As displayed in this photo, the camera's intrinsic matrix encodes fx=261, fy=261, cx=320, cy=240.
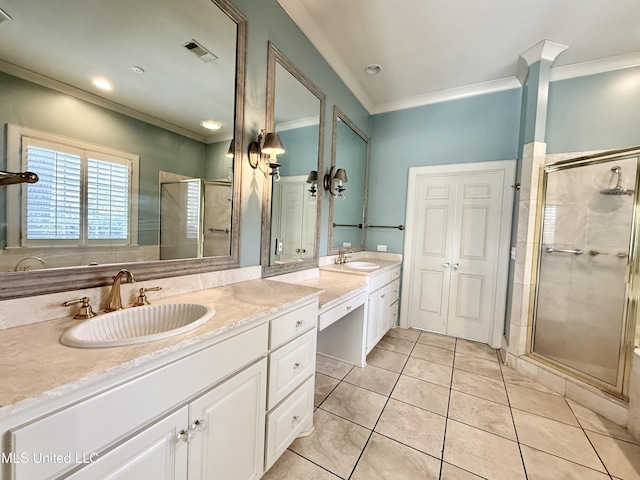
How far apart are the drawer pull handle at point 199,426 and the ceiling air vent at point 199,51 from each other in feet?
5.64

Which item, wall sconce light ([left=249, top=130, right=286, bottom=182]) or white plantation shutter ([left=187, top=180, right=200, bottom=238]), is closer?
white plantation shutter ([left=187, top=180, right=200, bottom=238])

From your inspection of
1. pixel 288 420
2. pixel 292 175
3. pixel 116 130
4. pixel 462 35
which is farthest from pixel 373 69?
pixel 288 420

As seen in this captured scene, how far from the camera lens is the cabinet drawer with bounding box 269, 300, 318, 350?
118 centimetres

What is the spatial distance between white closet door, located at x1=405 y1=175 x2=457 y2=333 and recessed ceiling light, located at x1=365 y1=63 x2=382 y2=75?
1325mm

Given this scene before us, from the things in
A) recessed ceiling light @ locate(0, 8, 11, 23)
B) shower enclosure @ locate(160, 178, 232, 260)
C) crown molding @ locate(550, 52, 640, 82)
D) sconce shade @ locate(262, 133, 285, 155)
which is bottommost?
shower enclosure @ locate(160, 178, 232, 260)

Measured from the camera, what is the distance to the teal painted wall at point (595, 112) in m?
2.33

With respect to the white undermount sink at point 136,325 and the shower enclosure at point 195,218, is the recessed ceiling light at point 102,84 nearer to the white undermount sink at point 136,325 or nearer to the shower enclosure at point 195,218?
the shower enclosure at point 195,218

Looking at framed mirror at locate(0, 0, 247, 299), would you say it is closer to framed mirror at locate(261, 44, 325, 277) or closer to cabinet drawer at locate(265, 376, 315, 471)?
framed mirror at locate(261, 44, 325, 277)

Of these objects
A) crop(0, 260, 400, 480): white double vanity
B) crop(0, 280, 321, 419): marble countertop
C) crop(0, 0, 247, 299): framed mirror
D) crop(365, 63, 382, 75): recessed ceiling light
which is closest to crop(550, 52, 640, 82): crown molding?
crop(365, 63, 382, 75): recessed ceiling light

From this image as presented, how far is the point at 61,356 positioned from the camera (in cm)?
67

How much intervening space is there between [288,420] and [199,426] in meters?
0.62

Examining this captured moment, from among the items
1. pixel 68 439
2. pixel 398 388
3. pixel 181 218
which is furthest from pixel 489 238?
pixel 68 439

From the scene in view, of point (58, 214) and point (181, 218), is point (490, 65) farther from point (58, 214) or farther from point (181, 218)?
point (58, 214)

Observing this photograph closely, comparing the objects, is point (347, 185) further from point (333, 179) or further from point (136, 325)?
point (136, 325)
